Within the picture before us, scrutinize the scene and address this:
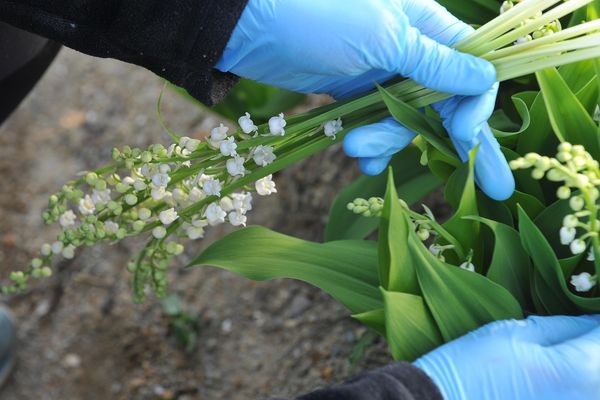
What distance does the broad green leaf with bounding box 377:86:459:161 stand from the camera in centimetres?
94

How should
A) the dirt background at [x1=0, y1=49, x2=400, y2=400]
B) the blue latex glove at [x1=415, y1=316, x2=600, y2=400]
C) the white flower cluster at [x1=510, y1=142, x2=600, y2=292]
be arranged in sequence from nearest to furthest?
the white flower cluster at [x1=510, y1=142, x2=600, y2=292], the blue latex glove at [x1=415, y1=316, x2=600, y2=400], the dirt background at [x1=0, y1=49, x2=400, y2=400]

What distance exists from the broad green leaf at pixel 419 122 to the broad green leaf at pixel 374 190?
308 mm

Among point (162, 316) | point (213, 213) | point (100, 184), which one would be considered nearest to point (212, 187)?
point (213, 213)

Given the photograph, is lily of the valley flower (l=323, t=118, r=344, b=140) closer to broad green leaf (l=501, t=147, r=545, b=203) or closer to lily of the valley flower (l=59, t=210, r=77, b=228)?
broad green leaf (l=501, t=147, r=545, b=203)

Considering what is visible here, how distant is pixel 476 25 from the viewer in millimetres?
1185


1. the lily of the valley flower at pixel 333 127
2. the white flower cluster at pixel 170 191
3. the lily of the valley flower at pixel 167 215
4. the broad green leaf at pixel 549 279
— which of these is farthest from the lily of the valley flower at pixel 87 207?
the broad green leaf at pixel 549 279

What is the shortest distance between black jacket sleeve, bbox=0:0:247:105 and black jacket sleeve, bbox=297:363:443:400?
0.41 m

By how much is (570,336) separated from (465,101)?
1.02ft

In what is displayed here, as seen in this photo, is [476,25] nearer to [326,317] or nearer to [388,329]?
A: [388,329]

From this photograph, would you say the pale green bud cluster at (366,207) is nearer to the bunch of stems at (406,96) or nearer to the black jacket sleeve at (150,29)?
the bunch of stems at (406,96)

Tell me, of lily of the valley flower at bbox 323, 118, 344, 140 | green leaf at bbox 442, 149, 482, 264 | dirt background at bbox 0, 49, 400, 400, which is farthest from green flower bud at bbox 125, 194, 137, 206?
dirt background at bbox 0, 49, 400, 400

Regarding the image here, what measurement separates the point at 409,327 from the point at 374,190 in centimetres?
44

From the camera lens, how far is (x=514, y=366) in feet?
2.84

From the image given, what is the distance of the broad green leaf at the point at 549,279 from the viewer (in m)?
0.90
